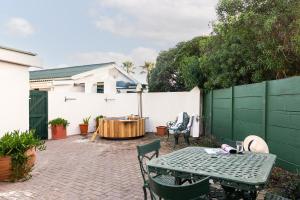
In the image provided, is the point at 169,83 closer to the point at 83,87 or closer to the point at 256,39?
the point at 83,87

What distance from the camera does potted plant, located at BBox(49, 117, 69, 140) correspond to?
11329mm

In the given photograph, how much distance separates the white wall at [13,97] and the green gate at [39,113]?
200cm

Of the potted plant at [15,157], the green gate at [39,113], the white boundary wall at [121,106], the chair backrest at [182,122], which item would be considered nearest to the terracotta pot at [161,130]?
the white boundary wall at [121,106]

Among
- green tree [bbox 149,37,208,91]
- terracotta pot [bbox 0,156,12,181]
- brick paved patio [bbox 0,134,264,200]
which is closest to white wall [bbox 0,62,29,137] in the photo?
brick paved patio [bbox 0,134,264,200]

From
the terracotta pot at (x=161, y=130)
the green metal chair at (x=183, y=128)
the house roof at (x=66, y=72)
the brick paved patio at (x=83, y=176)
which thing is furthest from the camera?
the house roof at (x=66, y=72)

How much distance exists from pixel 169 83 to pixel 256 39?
8.87 m

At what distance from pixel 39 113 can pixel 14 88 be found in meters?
2.90

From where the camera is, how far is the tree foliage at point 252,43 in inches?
263

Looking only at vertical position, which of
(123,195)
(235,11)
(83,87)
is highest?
(235,11)

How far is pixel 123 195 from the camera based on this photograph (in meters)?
4.72

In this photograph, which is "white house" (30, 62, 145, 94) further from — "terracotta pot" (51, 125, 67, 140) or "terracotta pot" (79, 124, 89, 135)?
"terracotta pot" (51, 125, 67, 140)

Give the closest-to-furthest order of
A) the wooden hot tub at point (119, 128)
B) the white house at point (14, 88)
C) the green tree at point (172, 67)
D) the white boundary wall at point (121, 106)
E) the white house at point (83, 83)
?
1. the white house at point (14, 88)
2. the wooden hot tub at point (119, 128)
3. the white boundary wall at point (121, 106)
4. the green tree at point (172, 67)
5. the white house at point (83, 83)

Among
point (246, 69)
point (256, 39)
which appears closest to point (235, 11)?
point (256, 39)

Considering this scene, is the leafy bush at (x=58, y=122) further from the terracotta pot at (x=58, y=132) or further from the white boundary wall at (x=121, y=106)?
the white boundary wall at (x=121, y=106)
